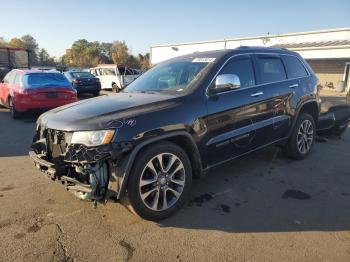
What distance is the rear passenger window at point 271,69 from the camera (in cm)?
509

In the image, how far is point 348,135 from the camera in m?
8.22

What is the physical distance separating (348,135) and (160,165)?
6.30m

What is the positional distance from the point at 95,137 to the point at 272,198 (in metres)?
2.40

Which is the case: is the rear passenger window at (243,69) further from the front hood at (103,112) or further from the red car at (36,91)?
the red car at (36,91)

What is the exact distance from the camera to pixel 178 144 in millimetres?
3963

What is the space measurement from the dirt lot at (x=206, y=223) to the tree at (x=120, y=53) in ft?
226

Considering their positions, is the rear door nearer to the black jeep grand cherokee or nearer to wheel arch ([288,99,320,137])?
the black jeep grand cherokee

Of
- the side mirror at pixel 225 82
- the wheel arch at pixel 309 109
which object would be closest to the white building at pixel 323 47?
the wheel arch at pixel 309 109

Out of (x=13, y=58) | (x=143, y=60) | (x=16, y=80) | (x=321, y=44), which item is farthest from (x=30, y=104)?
(x=143, y=60)

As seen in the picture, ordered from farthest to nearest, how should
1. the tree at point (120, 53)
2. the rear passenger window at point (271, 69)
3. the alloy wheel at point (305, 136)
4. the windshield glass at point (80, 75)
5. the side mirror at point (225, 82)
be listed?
the tree at point (120, 53) < the windshield glass at point (80, 75) < the alloy wheel at point (305, 136) < the rear passenger window at point (271, 69) < the side mirror at point (225, 82)

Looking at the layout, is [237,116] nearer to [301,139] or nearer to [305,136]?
[301,139]

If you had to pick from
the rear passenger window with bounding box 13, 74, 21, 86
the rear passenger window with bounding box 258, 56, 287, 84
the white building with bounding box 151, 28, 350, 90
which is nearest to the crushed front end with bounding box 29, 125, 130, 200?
the rear passenger window with bounding box 258, 56, 287, 84

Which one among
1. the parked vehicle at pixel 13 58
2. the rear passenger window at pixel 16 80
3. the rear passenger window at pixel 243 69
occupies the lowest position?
the rear passenger window at pixel 16 80

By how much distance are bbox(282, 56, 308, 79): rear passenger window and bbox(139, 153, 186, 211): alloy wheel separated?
2.92 metres
